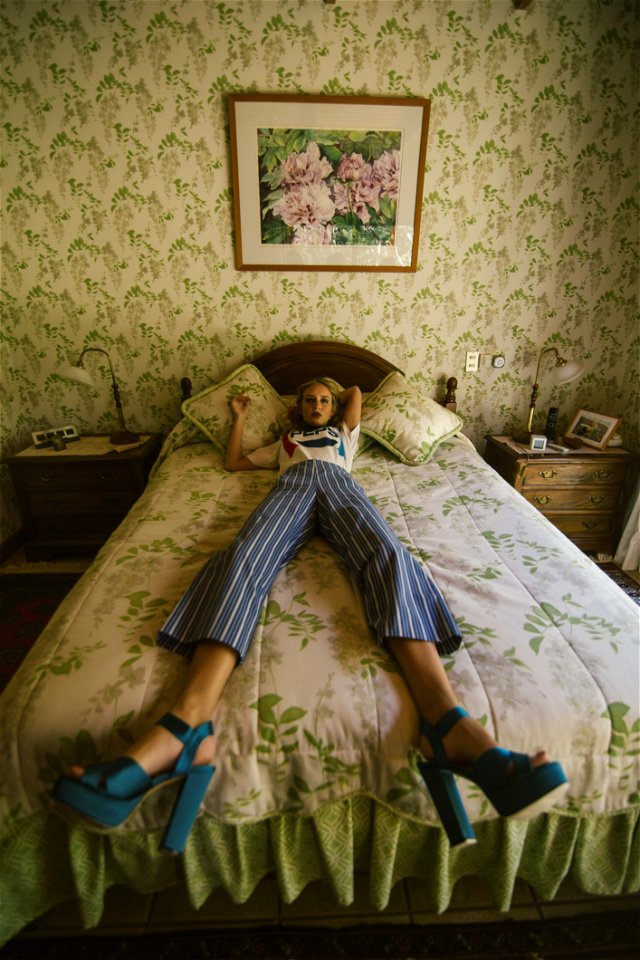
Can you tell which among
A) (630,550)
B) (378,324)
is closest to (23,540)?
(378,324)

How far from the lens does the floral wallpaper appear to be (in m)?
2.11

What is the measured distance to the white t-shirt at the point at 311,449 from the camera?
6.13 feet

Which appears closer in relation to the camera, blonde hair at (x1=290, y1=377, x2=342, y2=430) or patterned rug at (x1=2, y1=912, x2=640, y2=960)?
patterned rug at (x1=2, y1=912, x2=640, y2=960)

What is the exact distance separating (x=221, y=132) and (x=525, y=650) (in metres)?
2.64

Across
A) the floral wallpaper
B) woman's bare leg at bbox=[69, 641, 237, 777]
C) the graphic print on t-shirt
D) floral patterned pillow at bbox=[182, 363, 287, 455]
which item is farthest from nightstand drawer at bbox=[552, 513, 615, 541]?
woman's bare leg at bbox=[69, 641, 237, 777]

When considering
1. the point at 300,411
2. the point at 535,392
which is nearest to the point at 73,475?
the point at 300,411

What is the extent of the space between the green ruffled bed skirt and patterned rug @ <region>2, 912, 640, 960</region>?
14 cm

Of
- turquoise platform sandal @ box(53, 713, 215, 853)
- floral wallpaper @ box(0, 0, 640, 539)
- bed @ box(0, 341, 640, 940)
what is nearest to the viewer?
turquoise platform sandal @ box(53, 713, 215, 853)

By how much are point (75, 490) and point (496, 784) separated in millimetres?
2306

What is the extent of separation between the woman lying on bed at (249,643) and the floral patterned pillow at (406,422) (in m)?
0.70

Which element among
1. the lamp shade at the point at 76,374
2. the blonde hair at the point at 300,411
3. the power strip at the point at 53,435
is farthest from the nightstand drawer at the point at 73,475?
the blonde hair at the point at 300,411

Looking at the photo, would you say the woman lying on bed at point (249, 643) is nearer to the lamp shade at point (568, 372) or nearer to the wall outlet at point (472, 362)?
the lamp shade at point (568, 372)

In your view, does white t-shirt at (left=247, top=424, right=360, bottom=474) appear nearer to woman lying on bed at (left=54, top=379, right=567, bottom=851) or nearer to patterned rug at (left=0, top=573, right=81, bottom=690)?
woman lying on bed at (left=54, top=379, right=567, bottom=851)

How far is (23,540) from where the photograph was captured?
254 cm
